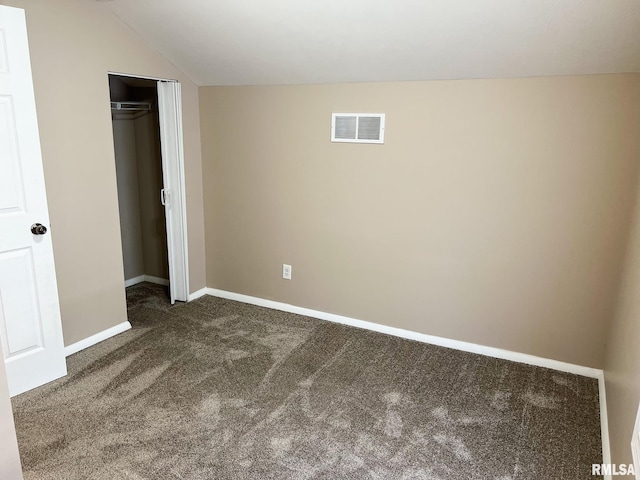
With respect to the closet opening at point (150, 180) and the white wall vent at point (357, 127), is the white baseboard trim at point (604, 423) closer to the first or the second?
the white wall vent at point (357, 127)

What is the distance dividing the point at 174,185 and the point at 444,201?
2.18 m

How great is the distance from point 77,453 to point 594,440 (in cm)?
259

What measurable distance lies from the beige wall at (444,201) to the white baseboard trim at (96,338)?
1084 millimetres

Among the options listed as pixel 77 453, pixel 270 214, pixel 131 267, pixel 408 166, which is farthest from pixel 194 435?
pixel 131 267

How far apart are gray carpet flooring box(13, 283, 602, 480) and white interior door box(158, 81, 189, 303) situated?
24.7 inches

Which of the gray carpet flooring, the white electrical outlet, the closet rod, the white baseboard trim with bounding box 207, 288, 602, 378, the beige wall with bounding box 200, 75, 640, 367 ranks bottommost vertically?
the gray carpet flooring

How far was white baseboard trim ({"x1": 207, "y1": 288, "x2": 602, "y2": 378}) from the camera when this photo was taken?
298 centimetres

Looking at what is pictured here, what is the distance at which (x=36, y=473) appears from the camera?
202 cm

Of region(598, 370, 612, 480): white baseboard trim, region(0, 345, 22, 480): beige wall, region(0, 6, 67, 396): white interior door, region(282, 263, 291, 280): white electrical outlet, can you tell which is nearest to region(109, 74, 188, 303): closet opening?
region(282, 263, 291, 280): white electrical outlet

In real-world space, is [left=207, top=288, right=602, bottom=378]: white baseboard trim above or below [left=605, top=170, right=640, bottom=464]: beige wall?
below

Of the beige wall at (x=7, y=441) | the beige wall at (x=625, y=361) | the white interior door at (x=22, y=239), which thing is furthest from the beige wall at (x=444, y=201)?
the beige wall at (x=7, y=441)

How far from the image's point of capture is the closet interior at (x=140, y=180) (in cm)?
402

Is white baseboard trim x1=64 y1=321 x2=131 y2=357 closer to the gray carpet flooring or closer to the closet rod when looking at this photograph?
the gray carpet flooring

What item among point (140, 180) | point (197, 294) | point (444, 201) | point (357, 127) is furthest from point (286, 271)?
point (140, 180)
